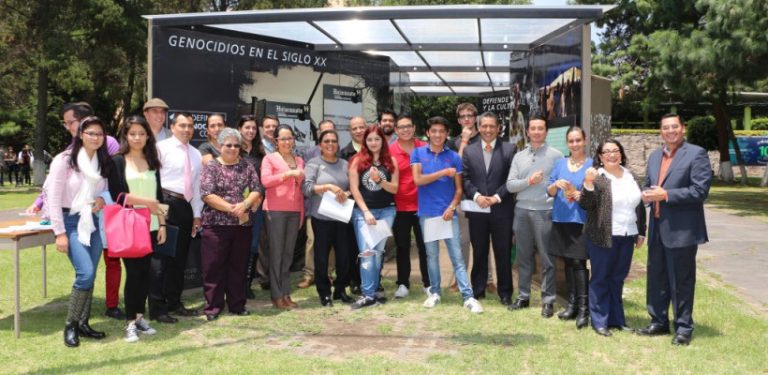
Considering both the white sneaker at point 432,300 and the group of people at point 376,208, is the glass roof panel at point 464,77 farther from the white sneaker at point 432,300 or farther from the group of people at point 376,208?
the white sneaker at point 432,300

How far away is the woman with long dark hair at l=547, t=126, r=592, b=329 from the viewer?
17.1ft

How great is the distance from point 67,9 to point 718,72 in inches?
803

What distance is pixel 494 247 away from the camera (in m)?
6.12

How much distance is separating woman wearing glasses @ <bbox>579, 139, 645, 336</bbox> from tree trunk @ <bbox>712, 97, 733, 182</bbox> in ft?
69.9

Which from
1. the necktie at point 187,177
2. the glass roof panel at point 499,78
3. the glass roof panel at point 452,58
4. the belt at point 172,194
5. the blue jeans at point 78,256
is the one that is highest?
the glass roof panel at point 499,78

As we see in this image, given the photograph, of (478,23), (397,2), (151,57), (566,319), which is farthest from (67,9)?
(566,319)

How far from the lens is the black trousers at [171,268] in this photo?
5.43m

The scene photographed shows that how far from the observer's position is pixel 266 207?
6.02m

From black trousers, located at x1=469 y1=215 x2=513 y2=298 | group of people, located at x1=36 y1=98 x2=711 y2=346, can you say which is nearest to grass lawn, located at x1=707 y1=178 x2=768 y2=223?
black trousers, located at x1=469 y1=215 x2=513 y2=298

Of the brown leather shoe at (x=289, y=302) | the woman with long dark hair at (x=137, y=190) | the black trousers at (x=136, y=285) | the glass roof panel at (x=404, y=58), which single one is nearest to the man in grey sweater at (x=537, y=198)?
the brown leather shoe at (x=289, y=302)

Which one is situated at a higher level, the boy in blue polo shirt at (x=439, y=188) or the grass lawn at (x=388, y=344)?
the boy in blue polo shirt at (x=439, y=188)

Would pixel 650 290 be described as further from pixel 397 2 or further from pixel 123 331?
pixel 397 2

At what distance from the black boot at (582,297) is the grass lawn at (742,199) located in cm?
1072

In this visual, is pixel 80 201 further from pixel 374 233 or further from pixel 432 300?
pixel 432 300
